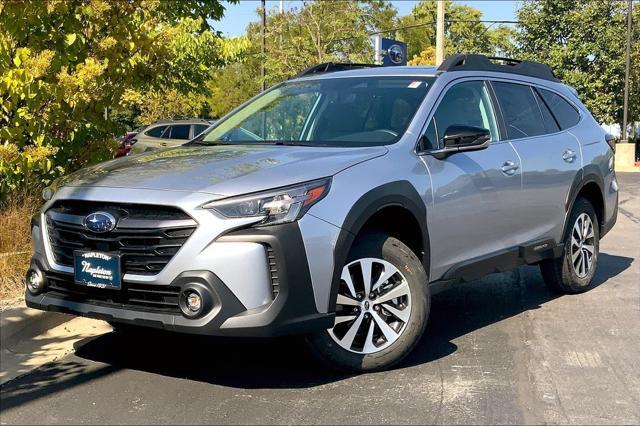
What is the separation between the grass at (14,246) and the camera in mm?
5652

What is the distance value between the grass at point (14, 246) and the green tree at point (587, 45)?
25760mm

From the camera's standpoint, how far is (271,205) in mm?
3822

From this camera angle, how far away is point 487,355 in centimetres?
488

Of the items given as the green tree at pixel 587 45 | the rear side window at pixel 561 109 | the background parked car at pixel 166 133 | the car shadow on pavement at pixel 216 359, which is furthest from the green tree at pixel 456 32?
the car shadow on pavement at pixel 216 359

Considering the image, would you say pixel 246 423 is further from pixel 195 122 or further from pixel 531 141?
pixel 195 122

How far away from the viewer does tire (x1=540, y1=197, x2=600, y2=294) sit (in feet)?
21.2

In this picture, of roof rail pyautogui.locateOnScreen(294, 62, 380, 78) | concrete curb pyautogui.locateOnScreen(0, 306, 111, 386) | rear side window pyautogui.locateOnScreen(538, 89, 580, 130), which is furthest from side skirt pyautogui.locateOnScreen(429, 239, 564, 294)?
concrete curb pyautogui.locateOnScreen(0, 306, 111, 386)

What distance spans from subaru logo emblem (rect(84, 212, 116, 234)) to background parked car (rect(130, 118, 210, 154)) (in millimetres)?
14533

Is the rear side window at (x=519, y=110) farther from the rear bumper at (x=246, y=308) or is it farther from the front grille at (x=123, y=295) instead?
the front grille at (x=123, y=295)

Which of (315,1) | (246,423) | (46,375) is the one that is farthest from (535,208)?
(315,1)

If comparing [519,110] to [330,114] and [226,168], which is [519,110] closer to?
[330,114]

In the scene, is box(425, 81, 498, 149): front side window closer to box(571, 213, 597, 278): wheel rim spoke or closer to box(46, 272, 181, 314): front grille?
box(571, 213, 597, 278): wheel rim spoke

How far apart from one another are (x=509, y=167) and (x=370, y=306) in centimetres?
175

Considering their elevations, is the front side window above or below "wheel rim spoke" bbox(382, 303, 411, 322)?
above
